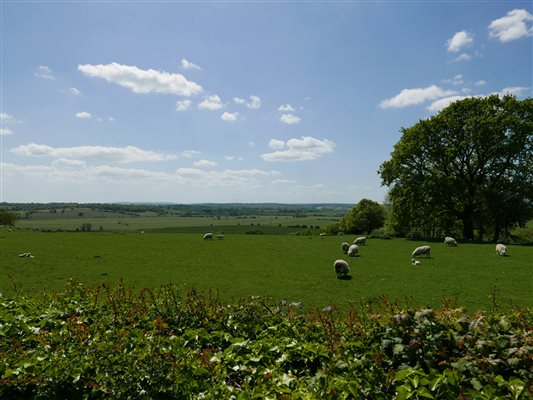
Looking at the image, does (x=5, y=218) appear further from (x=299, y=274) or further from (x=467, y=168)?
(x=467, y=168)

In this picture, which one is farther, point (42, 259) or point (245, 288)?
point (42, 259)

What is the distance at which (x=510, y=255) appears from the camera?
31.4 metres

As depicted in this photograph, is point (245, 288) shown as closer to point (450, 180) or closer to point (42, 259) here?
point (42, 259)

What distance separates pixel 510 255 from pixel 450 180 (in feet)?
61.6

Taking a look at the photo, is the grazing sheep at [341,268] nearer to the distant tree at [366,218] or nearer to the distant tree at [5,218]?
the distant tree at [366,218]

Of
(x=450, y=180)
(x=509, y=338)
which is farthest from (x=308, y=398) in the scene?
(x=450, y=180)

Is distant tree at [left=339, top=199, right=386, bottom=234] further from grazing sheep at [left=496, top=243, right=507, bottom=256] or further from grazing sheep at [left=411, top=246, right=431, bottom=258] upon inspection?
grazing sheep at [left=411, top=246, right=431, bottom=258]

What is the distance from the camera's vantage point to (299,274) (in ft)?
77.3

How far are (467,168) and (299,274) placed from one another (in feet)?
123

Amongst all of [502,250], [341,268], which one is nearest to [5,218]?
[341,268]

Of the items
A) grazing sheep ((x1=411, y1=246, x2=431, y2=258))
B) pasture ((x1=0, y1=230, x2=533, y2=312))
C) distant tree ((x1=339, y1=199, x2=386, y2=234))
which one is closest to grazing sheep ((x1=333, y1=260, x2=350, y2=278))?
pasture ((x1=0, y1=230, x2=533, y2=312))

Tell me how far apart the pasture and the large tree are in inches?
578

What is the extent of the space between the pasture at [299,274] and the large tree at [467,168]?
1469 centimetres

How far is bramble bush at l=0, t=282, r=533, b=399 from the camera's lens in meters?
5.32
